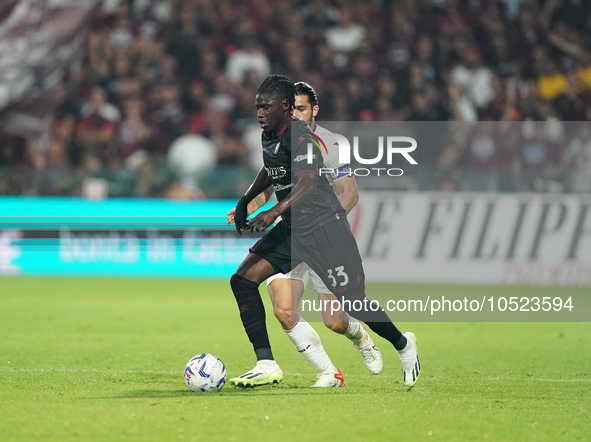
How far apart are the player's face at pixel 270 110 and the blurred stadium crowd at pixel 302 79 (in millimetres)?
6486

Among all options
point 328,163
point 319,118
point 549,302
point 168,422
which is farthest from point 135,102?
point 168,422

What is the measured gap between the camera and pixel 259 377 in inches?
239

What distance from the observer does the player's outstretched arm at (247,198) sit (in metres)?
6.08

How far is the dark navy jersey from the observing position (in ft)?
19.0

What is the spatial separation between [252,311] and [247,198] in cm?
80

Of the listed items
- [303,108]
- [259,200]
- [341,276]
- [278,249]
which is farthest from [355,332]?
[303,108]

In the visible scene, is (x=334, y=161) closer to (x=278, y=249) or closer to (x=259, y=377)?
(x=278, y=249)

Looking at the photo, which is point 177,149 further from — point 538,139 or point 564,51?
point 564,51

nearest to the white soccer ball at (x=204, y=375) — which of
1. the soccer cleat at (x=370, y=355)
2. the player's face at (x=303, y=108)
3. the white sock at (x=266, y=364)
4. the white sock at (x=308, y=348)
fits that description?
the white sock at (x=266, y=364)

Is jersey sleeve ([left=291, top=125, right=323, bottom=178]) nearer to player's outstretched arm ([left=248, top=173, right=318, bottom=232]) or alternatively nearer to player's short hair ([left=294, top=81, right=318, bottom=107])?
player's outstretched arm ([left=248, top=173, right=318, bottom=232])

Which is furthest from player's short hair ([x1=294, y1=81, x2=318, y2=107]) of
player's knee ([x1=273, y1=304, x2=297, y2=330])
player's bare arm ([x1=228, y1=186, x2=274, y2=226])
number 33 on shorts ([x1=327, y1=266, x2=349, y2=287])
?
player's knee ([x1=273, y1=304, x2=297, y2=330])

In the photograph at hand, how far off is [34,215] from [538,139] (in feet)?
25.3

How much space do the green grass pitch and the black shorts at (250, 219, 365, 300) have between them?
0.75 metres

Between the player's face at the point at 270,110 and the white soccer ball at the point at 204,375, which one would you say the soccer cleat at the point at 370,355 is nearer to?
the white soccer ball at the point at 204,375
